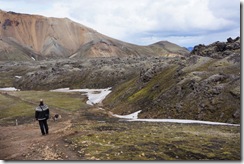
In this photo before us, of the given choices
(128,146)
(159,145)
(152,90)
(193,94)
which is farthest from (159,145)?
(152,90)

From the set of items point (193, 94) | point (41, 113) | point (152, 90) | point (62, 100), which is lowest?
point (62, 100)

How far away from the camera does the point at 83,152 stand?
Result: 27.5 metres

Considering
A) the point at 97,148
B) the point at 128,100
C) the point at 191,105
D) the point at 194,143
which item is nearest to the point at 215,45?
the point at 128,100

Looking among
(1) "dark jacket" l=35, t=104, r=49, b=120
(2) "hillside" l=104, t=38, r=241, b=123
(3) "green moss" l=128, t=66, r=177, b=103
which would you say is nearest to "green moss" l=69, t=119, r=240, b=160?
(1) "dark jacket" l=35, t=104, r=49, b=120

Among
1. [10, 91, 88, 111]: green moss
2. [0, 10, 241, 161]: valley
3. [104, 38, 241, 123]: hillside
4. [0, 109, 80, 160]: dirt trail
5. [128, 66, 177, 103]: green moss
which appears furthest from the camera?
[10, 91, 88, 111]: green moss

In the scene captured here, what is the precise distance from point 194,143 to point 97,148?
9835mm

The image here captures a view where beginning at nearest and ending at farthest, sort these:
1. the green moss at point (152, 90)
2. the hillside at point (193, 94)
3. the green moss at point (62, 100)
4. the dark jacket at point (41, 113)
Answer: the dark jacket at point (41, 113) → the hillside at point (193, 94) → the green moss at point (152, 90) → the green moss at point (62, 100)

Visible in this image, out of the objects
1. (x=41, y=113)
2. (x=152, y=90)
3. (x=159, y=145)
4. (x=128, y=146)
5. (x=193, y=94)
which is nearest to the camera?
(x=128, y=146)

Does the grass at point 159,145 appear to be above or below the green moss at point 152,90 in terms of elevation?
below

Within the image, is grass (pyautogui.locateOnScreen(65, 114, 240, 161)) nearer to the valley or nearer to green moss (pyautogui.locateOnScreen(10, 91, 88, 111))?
the valley

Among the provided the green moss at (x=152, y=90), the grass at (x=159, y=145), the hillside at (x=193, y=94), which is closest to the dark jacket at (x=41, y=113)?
the grass at (x=159, y=145)

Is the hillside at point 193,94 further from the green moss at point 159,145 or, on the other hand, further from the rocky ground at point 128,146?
the rocky ground at point 128,146

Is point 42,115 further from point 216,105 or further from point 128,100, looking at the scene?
point 128,100

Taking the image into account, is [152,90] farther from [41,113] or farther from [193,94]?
[41,113]
